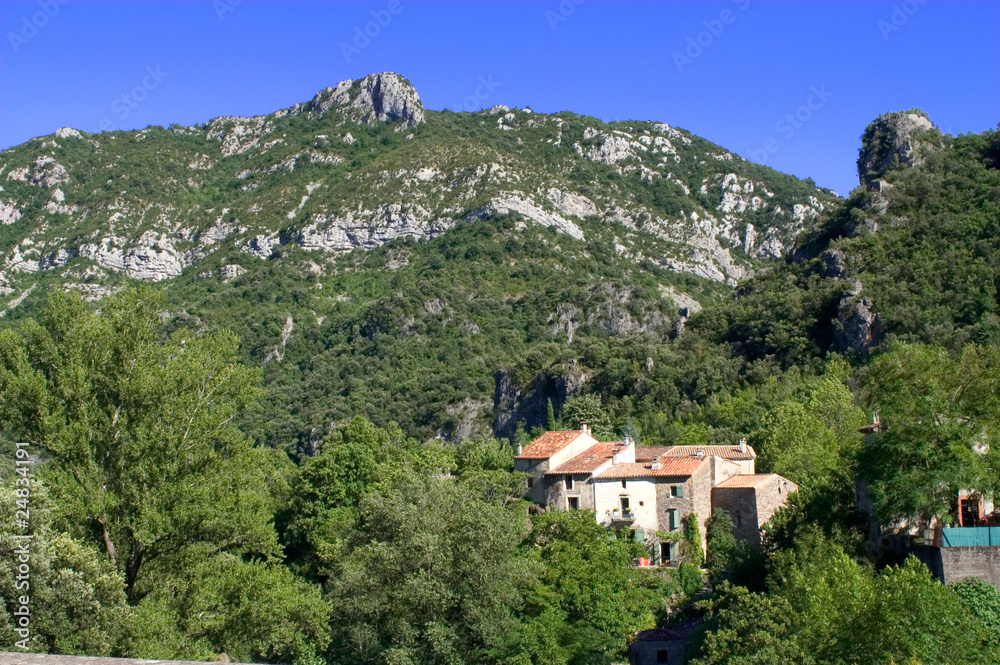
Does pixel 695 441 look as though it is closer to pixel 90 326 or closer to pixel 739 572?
pixel 739 572

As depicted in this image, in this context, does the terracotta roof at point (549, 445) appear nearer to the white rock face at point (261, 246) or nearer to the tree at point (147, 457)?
the tree at point (147, 457)

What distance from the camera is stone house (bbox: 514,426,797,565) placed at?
1607 inches

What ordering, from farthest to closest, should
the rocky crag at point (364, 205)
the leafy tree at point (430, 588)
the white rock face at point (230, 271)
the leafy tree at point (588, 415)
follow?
1. the rocky crag at point (364, 205)
2. the white rock face at point (230, 271)
3. the leafy tree at point (588, 415)
4. the leafy tree at point (430, 588)

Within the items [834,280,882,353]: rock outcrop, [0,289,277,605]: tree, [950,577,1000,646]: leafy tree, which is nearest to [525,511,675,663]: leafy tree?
[950,577,1000,646]: leafy tree

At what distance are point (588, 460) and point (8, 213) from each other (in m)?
174

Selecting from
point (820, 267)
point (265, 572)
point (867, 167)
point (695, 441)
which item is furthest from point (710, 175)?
point (265, 572)

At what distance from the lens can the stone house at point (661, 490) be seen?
134 ft

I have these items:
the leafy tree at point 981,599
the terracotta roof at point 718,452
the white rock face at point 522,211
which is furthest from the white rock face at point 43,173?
the leafy tree at point 981,599

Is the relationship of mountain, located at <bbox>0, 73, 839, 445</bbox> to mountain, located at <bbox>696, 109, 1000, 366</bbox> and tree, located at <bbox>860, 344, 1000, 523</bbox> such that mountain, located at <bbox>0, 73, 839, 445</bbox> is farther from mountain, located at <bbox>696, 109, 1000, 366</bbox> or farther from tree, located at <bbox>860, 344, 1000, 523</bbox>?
tree, located at <bbox>860, 344, 1000, 523</bbox>

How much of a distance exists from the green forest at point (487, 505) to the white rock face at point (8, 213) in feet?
484

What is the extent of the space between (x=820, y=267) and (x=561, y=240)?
71497 mm

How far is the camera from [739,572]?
1353 inches

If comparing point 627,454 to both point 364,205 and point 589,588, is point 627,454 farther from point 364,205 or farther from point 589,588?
point 364,205

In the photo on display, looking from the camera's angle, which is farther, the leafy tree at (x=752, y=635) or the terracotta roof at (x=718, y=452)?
the terracotta roof at (x=718, y=452)
